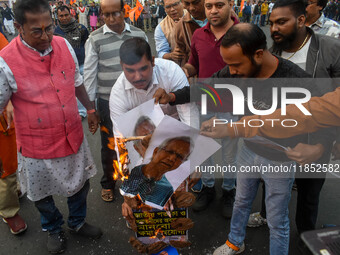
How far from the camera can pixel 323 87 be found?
1.80m

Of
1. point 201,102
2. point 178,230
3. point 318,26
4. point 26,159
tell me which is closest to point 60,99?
point 26,159

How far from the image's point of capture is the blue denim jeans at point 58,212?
7.59 ft

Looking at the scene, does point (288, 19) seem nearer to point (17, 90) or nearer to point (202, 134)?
point (202, 134)

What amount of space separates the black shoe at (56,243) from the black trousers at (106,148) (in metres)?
0.74

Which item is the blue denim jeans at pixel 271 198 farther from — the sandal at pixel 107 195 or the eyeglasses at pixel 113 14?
the eyeglasses at pixel 113 14

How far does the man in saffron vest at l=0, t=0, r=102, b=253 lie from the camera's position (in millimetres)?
1842

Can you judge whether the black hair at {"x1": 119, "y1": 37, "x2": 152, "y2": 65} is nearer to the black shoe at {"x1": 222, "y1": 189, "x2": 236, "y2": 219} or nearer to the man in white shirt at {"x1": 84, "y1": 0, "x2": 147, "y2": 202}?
the man in white shirt at {"x1": 84, "y1": 0, "x2": 147, "y2": 202}

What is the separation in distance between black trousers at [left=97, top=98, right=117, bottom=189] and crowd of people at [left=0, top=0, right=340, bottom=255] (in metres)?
0.18

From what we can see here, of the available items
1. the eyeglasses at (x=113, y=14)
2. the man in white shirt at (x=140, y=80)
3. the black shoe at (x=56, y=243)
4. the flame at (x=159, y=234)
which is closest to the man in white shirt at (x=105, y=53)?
the eyeglasses at (x=113, y=14)

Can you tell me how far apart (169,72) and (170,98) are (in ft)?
0.95

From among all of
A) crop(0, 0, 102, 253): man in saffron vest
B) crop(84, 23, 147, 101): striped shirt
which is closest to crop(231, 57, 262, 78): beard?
crop(0, 0, 102, 253): man in saffron vest

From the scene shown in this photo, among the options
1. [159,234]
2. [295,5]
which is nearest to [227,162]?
[159,234]

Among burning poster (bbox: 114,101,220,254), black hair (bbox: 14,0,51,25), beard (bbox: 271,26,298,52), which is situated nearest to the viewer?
burning poster (bbox: 114,101,220,254)

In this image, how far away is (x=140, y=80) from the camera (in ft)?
6.18
